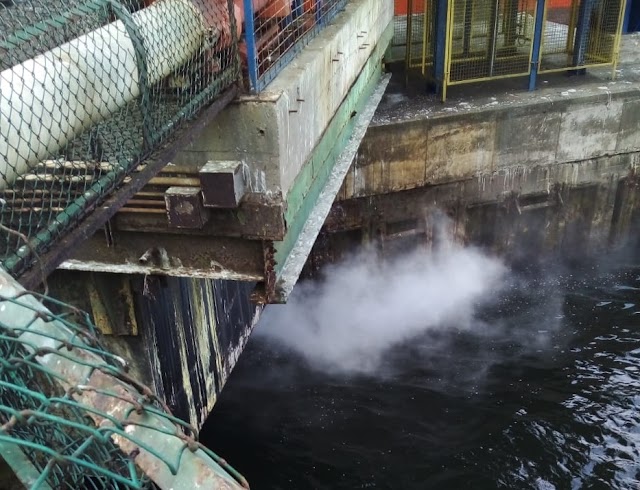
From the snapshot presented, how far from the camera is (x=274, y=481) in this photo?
885 centimetres

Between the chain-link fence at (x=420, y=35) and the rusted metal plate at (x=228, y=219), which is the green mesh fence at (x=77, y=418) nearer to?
the rusted metal plate at (x=228, y=219)

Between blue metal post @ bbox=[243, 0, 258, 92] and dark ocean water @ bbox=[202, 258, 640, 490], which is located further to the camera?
dark ocean water @ bbox=[202, 258, 640, 490]

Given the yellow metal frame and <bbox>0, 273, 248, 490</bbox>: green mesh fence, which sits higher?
<bbox>0, 273, 248, 490</bbox>: green mesh fence

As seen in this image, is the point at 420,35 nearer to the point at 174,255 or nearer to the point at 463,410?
the point at 463,410

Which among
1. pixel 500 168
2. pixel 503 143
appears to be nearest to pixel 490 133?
pixel 503 143

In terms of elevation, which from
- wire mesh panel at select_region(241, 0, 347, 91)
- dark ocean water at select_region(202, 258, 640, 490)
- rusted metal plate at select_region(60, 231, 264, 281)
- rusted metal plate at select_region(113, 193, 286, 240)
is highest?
wire mesh panel at select_region(241, 0, 347, 91)

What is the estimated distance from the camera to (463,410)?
32.6ft

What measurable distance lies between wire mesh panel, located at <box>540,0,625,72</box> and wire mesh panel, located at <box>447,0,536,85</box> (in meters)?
0.58

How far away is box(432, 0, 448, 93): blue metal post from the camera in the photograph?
12.1 metres

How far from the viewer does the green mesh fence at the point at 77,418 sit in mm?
1639

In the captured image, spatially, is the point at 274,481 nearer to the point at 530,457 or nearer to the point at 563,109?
the point at 530,457

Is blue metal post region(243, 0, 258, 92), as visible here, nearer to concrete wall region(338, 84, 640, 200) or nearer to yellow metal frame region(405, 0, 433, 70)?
concrete wall region(338, 84, 640, 200)

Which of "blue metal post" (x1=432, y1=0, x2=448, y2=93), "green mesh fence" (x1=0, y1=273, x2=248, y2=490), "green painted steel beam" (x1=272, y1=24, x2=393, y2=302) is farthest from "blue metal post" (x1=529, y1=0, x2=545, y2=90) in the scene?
"green mesh fence" (x1=0, y1=273, x2=248, y2=490)

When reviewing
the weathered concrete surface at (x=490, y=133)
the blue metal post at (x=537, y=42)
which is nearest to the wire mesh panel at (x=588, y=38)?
the blue metal post at (x=537, y=42)
